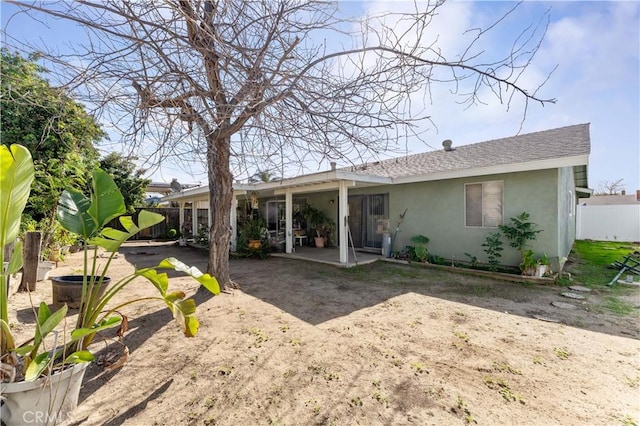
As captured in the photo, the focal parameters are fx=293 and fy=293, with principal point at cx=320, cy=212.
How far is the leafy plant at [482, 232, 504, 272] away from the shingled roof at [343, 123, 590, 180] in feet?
6.76

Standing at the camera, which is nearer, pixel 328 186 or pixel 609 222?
pixel 328 186

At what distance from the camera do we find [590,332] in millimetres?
4273

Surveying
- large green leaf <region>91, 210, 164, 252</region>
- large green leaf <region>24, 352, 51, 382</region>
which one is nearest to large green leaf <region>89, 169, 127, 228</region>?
large green leaf <region>91, 210, 164, 252</region>

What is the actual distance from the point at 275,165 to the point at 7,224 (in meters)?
2.53

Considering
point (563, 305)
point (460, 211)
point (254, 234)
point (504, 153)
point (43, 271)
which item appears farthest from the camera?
point (254, 234)

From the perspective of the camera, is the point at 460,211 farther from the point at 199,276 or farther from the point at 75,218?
the point at 75,218

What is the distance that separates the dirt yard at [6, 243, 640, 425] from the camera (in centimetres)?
256

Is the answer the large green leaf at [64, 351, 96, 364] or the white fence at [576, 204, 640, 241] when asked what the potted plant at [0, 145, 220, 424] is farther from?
the white fence at [576, 204, 640, 241]

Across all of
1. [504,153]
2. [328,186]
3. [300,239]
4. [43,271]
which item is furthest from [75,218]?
[300,239]

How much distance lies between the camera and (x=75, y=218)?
2.91 m

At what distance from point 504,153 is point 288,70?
8434 millimetres

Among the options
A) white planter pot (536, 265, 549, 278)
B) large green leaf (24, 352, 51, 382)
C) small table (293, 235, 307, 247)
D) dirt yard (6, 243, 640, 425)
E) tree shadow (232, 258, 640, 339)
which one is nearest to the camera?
large green leaf (24, 352, 51, 382)

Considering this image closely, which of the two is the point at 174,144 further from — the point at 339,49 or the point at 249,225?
the point at 249,225

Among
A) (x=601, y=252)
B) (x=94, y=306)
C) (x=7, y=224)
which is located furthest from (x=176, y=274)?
(x=601, y=252)
